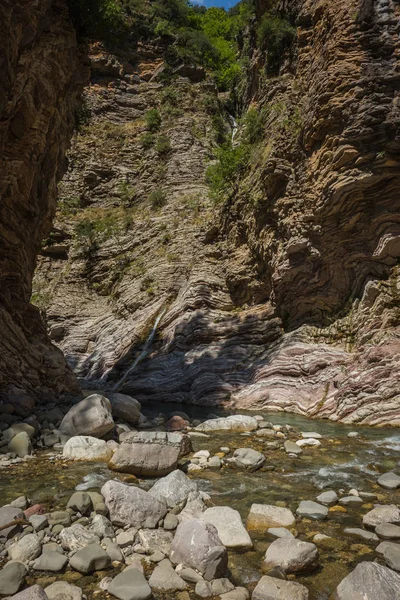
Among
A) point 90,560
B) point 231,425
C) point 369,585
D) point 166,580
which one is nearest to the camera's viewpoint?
point 369,585

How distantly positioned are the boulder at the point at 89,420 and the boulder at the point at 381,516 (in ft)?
13.2

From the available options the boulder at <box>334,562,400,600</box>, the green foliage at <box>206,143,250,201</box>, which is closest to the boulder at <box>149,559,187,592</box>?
the boulder at <box>334,562,400,600</box>

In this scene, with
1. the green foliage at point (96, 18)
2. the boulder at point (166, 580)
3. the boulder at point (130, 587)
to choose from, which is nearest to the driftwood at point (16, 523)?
the boulder at point (130, 587)

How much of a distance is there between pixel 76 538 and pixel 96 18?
12294 mm

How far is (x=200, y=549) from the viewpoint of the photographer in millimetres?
2809

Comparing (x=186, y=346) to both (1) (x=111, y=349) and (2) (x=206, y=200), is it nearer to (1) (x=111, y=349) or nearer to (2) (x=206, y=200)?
(1) (x=111, y=349)

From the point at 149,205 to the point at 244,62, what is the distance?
1179 centimetres

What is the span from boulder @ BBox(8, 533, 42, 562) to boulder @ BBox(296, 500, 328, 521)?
230 centimetres

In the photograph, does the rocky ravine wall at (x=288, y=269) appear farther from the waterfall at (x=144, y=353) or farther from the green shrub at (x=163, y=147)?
the green shrub at (x=163, y=147)

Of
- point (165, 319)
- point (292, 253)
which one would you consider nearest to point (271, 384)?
point (292, 253)

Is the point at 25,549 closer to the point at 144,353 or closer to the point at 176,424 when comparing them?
the point at 176,424

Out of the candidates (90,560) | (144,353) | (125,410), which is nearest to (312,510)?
(90,560)

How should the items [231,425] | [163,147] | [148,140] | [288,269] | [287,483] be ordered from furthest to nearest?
[148,140] → [163,147] → [288,269] → [231,425] → [287,483]

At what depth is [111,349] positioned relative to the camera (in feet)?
58.2
